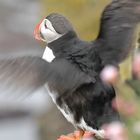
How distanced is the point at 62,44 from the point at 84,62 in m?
0.15

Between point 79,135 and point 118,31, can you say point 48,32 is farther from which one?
point 79,135

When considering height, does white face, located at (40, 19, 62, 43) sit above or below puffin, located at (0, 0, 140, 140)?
above

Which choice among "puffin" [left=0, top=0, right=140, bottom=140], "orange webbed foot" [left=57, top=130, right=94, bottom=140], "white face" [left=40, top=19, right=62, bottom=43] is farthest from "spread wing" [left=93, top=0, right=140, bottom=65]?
"orange webbed foot" [left=57, top=130, right=94, bottom=140]

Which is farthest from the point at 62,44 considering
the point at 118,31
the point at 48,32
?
the point at 118,31

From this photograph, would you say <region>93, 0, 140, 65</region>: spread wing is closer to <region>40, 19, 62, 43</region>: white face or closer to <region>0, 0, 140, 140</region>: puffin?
<region>0, 0, 140, 140</region>: puffin

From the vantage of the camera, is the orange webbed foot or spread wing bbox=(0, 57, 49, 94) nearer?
spread wing bbox=(0, 57, 49, 94)

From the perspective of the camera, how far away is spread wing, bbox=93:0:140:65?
9.18 ft

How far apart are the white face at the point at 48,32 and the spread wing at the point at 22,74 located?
268 millimetres

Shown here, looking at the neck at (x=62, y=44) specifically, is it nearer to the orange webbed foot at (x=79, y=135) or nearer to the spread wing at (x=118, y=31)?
the spread wing at (x=118, y=31)

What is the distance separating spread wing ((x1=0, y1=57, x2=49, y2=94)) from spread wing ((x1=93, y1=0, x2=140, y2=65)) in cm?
30

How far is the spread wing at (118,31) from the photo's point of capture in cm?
280

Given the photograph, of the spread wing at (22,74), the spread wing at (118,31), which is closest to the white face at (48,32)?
the spread wing at (118,31)

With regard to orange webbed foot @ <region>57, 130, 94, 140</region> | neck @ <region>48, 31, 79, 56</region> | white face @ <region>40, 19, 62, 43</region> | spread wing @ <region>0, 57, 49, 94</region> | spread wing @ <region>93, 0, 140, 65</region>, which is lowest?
orange webbed foot @ <region>57, 130, 94, 140</region>

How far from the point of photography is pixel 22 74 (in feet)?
8.13
